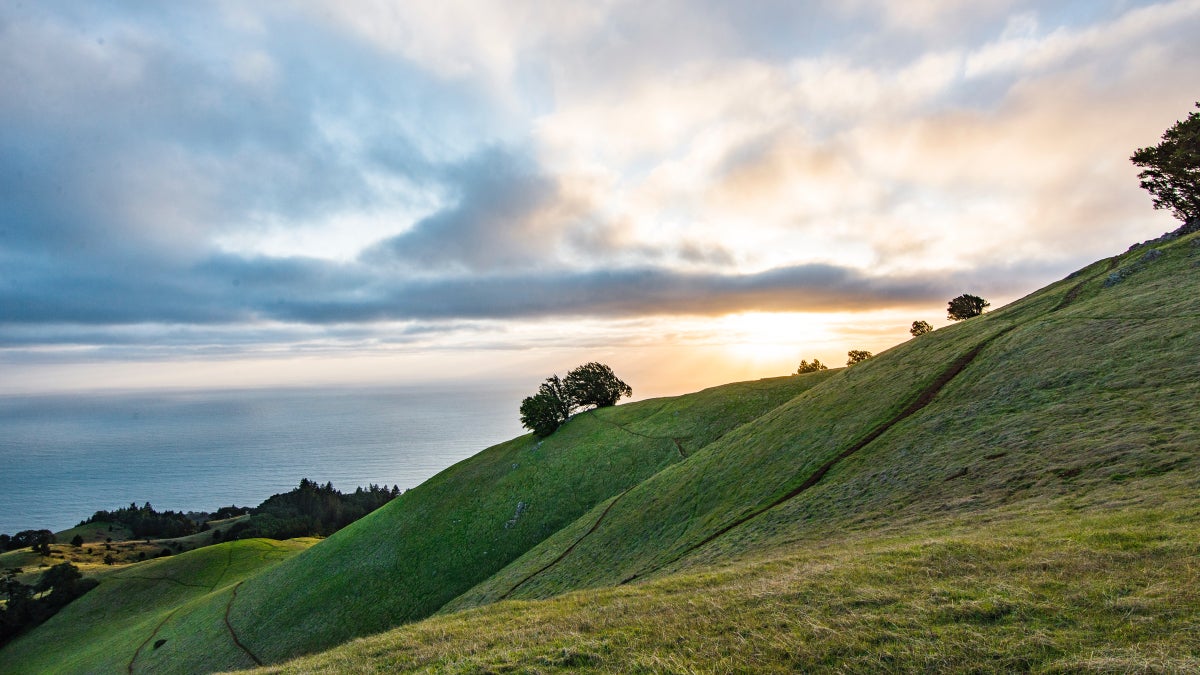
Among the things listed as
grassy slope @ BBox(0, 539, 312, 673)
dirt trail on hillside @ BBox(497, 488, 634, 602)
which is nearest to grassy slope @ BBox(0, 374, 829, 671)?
grassy slope @ BBox(0, 539, 312, 673)

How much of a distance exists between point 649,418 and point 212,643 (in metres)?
52.4

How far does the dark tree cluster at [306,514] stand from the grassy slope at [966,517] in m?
106

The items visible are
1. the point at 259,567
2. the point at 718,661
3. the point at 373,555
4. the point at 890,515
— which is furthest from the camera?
the point at 259,567

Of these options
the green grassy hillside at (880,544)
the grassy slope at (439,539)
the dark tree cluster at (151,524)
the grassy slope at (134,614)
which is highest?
the green grassy hillside at (880,544)

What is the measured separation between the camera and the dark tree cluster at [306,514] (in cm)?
11556

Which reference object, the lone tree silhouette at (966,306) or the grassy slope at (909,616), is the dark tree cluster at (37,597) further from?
the lone tree silhouette at (966,306)

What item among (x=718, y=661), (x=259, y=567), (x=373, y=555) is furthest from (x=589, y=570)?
(x=259, y=567)

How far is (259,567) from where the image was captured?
76.2 meters

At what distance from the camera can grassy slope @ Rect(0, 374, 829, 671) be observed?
4316cm

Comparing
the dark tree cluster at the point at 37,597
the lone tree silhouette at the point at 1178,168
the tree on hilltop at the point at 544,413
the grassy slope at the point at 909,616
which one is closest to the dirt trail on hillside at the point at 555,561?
the grassy slope at the point at 909,616

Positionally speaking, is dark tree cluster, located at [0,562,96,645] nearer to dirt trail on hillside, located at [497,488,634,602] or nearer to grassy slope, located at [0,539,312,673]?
grassy slope, located at [0,539,312,673]

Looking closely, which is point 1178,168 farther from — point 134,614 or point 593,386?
point 134,614

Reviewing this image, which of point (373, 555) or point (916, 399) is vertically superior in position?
point (916, 399)

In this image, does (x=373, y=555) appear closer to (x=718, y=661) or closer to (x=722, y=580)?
(x=722, y=580)
